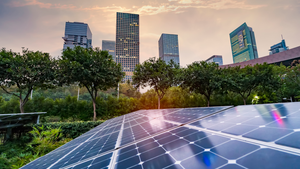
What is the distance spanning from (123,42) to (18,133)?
480 feet

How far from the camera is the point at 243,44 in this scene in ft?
508

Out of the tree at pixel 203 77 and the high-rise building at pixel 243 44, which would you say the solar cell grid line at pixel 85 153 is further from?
the high-rise building at pixel 243 44

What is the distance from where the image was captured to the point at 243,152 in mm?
1134

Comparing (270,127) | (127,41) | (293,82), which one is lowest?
(270,127)

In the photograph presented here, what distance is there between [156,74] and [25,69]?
16.3 metres

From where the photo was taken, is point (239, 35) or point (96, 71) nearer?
point (96, 71)

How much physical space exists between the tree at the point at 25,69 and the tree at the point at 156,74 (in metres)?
11.7

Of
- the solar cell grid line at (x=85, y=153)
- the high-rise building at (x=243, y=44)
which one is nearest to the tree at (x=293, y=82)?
the solar cell grid line at (x=85, y=153)

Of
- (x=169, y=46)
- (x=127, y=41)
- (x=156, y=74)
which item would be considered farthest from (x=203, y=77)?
(x=169, y=46)

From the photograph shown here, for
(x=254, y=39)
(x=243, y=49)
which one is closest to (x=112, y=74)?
(x=243, y=49)

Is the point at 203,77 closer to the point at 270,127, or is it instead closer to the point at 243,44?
the point at 270,127

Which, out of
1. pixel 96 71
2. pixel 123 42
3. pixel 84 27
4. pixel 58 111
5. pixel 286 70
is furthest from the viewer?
pixel 123 42

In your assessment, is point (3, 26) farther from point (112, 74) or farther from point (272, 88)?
point (272, 88)

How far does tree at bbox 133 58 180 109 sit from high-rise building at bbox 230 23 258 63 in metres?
176
